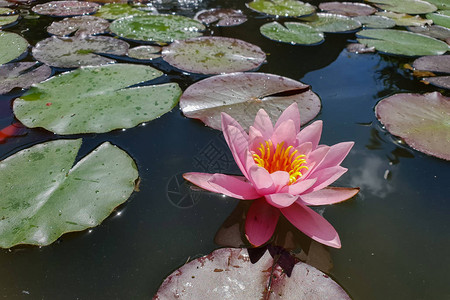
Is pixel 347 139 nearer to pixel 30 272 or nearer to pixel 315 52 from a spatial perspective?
pixel 315 52

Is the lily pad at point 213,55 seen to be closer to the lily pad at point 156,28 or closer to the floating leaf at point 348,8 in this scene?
the lily pad at point 156,28

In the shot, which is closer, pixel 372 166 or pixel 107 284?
pixel 107 284

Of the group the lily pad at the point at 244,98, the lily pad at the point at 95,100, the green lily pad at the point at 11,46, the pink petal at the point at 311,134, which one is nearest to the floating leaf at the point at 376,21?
the lily pad at the point at 244,98

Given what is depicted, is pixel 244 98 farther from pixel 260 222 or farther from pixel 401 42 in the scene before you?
pixel 401 42

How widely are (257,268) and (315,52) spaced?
89.4 inches

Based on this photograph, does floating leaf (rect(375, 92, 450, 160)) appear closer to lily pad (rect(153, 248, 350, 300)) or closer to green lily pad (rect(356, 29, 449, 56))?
green lily pad (rect(356, 29, 449, 56))

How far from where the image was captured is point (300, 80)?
8.10ft

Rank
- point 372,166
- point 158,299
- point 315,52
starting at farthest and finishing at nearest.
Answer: point 315,52
point 372,166
point 158,299

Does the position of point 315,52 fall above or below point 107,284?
above

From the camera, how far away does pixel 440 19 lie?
3.87 meters

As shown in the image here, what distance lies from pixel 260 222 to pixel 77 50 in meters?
2.19

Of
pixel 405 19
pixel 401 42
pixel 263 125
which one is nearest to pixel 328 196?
pixel 263 125

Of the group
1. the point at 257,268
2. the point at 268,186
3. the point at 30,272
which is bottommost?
the point at 30,272

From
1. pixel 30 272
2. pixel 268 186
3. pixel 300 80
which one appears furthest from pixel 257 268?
pixel 300 80
